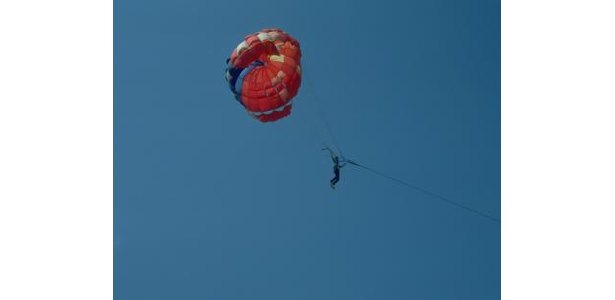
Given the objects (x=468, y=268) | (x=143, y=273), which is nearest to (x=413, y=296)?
(x=468, y=268)

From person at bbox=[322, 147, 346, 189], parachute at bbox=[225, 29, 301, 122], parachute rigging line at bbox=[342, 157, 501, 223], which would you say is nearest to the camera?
parachute at bbox=[225, 29, 301, 122]

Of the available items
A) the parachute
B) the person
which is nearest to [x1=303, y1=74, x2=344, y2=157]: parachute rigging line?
the person

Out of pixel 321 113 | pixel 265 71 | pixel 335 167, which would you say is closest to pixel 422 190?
pixel 335 167

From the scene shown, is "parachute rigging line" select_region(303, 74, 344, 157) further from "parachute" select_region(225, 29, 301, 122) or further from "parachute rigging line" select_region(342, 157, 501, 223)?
"parachute" select_region(225, 29, 301, 122)

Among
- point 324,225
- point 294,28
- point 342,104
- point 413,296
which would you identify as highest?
point 294,28

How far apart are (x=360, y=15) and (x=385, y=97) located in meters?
0.80

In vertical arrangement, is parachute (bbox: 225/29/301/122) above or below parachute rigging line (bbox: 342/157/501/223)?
above

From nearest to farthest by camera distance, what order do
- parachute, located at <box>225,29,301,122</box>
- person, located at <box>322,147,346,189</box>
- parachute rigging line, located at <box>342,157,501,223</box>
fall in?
1. parachute, located at <box>225,29,301,122</box>
2. person, located at <box>322,147,346,189</box>
3. parachute rigging line, located at <box>342,157,501,223</box>

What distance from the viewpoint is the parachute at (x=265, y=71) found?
15.6 ft

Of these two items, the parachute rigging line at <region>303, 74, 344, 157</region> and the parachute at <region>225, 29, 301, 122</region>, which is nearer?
the parachute at <region>225, 29, 301, 122</region>

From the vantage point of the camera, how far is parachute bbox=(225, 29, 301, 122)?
4.77m

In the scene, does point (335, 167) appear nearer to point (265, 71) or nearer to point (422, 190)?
point (422, 190)

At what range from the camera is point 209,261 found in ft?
18.6

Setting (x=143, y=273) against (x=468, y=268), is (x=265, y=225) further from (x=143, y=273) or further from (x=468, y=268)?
(x=468, y=268)
